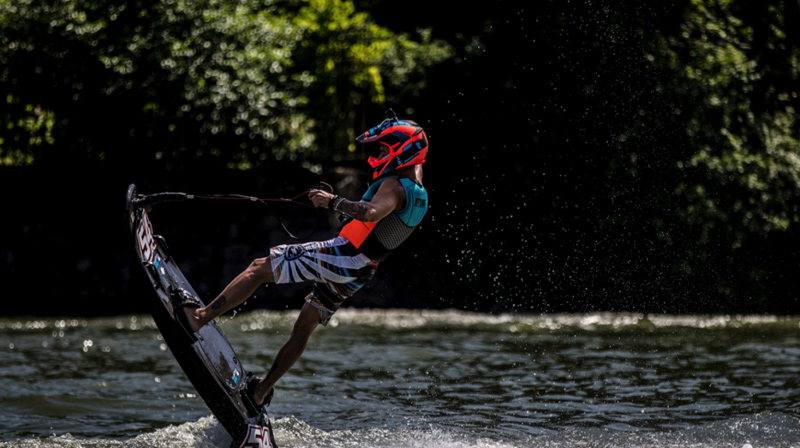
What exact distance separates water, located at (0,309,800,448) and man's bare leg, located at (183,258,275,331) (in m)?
0.96

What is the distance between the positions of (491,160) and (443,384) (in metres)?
5.79

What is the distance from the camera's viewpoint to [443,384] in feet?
30.6

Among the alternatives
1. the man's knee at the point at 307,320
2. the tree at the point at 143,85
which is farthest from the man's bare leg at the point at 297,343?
the tree at the point at 143,85

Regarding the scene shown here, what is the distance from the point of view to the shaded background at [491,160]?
1417 centimetres

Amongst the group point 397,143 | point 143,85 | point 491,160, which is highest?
point 143,85

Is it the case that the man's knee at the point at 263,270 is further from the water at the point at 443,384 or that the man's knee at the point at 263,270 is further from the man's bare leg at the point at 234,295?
the water at the point at 443,384

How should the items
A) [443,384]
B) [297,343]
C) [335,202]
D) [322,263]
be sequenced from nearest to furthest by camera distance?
1. [335,202]
2. [322,263]
3. [297,343]
4. [443,384]

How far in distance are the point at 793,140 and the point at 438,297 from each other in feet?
18.4

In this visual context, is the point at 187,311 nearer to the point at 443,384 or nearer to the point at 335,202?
the point at 335,202

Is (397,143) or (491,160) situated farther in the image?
(491,160)

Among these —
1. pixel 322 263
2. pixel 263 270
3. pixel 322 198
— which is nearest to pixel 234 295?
pixel 263 270

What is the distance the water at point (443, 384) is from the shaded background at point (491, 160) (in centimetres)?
81

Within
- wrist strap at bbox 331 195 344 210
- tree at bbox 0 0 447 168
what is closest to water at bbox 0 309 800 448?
wrist strap at bbox 331 195 344 210

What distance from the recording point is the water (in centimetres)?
717
